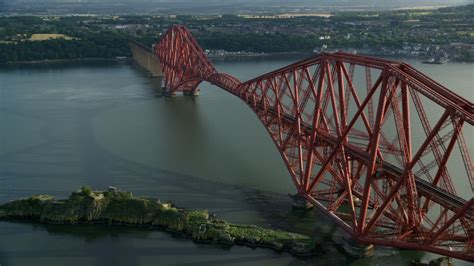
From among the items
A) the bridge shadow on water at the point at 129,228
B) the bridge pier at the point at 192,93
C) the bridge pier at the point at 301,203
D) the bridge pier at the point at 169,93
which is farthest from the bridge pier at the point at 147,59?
the bridge pier at the point at 301,203

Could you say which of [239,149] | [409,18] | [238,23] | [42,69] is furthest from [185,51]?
[409,18]

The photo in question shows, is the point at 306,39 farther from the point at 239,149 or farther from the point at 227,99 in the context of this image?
the point at 239,149

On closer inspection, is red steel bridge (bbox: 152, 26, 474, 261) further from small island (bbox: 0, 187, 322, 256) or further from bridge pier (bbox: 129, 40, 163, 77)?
bridge pier (bbox: 129, 40, 163, 77)

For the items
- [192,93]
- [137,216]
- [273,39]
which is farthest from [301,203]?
[273,39]

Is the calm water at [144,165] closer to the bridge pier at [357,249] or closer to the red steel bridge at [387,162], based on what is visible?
the bridge pier at [357,249]

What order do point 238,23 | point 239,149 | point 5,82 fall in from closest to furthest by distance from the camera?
1. point 239,149
2. point 5,82
3. point 238,23
